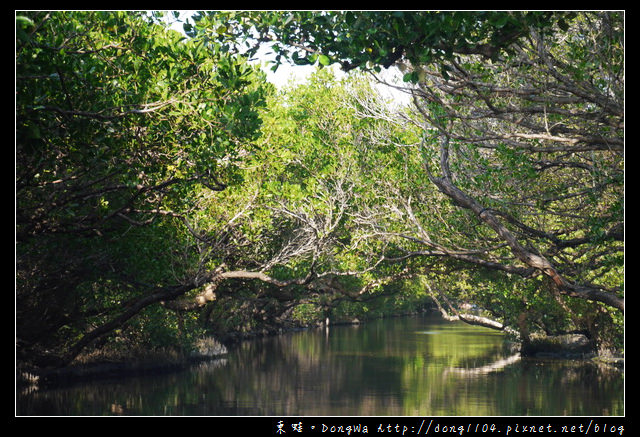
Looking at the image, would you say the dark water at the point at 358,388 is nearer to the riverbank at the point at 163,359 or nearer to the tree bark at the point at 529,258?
the riverbank at the point at 163,359

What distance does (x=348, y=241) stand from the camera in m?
35.4

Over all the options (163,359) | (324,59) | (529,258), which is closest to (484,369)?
(163,359)

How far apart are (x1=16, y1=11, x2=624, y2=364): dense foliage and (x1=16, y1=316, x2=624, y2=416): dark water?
2.46 m

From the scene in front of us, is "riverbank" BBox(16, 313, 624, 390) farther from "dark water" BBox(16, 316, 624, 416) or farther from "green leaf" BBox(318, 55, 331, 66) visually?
"green leaf" BBox(318, 55, 331, 66)

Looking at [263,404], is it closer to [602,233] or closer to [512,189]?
[512,189]

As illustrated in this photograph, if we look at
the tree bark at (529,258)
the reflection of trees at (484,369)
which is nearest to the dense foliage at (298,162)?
the tree bark at (529,258)

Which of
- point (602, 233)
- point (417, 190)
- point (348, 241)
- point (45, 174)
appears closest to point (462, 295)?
point (348, 241)

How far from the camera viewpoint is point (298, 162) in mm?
31922

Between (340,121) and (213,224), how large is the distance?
10970 millimetres

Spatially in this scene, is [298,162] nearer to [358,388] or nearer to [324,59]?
[358,388]

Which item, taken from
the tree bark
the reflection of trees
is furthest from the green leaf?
the reflection of trees

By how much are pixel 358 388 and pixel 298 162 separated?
10233 mm

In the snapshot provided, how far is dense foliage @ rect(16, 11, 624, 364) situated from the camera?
12.4 meters

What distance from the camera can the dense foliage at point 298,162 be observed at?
40.8ft
